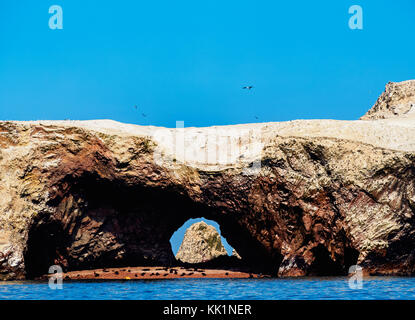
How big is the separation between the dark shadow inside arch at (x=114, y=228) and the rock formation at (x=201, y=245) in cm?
1947

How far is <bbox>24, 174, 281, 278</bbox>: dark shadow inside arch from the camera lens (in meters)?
36.7

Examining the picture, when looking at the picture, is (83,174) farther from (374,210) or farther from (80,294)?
(374,210)

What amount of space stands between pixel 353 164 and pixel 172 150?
11349 millimetres

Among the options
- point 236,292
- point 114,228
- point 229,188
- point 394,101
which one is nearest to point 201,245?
point 114,228

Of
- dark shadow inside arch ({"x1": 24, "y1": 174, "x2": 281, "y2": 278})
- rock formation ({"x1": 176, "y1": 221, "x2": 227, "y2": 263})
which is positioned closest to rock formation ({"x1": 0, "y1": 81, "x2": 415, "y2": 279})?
dark shadow inside arch ({"x1": 24, "y1": 174, "x2": 281, "y2": 278})

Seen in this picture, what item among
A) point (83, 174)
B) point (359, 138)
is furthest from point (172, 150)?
point (359, 138)

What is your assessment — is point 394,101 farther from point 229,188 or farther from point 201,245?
point 229,188

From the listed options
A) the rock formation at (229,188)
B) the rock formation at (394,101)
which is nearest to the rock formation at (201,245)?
the rock formation at (394,101)

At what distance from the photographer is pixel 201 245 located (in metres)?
63.7

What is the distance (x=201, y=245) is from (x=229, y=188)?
92.6 feet

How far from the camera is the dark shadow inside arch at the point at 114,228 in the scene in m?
36.7

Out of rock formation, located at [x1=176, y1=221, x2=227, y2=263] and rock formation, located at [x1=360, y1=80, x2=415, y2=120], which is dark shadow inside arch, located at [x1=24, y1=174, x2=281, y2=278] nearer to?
rock formation, located at [x1=176, y1=221, x2=227, y2=263]

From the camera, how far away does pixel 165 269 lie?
129ft

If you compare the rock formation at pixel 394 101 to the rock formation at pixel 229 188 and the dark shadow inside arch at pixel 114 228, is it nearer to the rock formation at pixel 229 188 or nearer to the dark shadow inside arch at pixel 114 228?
the rock formation at pixel 229 188
